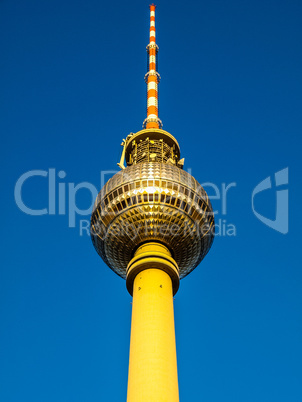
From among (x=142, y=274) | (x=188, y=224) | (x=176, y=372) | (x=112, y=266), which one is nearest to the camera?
(x=176, y=372)

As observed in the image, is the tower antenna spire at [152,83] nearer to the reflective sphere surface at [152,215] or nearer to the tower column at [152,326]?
the reflective sphere surface at [152,215]

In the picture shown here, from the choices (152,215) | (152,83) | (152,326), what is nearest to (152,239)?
(152,215)

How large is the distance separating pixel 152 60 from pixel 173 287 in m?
28.7

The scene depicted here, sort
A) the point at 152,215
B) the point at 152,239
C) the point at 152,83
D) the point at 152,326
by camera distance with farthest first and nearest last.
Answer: the point at 152,83 < the point at 152,239 < the point at 152,215 < the point at 152,326

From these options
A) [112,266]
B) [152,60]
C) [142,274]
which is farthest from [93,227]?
[152,60]

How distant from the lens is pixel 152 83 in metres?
54.2

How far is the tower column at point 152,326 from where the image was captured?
28984 millimetres

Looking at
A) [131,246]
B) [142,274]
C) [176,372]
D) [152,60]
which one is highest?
[152,60]

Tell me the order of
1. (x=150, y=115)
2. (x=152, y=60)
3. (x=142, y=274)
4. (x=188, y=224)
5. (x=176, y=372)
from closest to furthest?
1. (x=176, y=372)
2. (x=142, y=274)
3. (x=188, y=224)
4. (x=150, y=115)
5. (x=152, y=60)

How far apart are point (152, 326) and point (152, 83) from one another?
95.8 feet

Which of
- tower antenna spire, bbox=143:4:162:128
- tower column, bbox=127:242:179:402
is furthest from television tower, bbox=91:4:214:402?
tower antenna spire, bbox=143:4:162:128

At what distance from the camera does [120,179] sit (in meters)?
38.9

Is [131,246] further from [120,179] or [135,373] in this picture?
[135,373]

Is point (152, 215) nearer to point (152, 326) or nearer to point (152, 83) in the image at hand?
point (152, 326)
